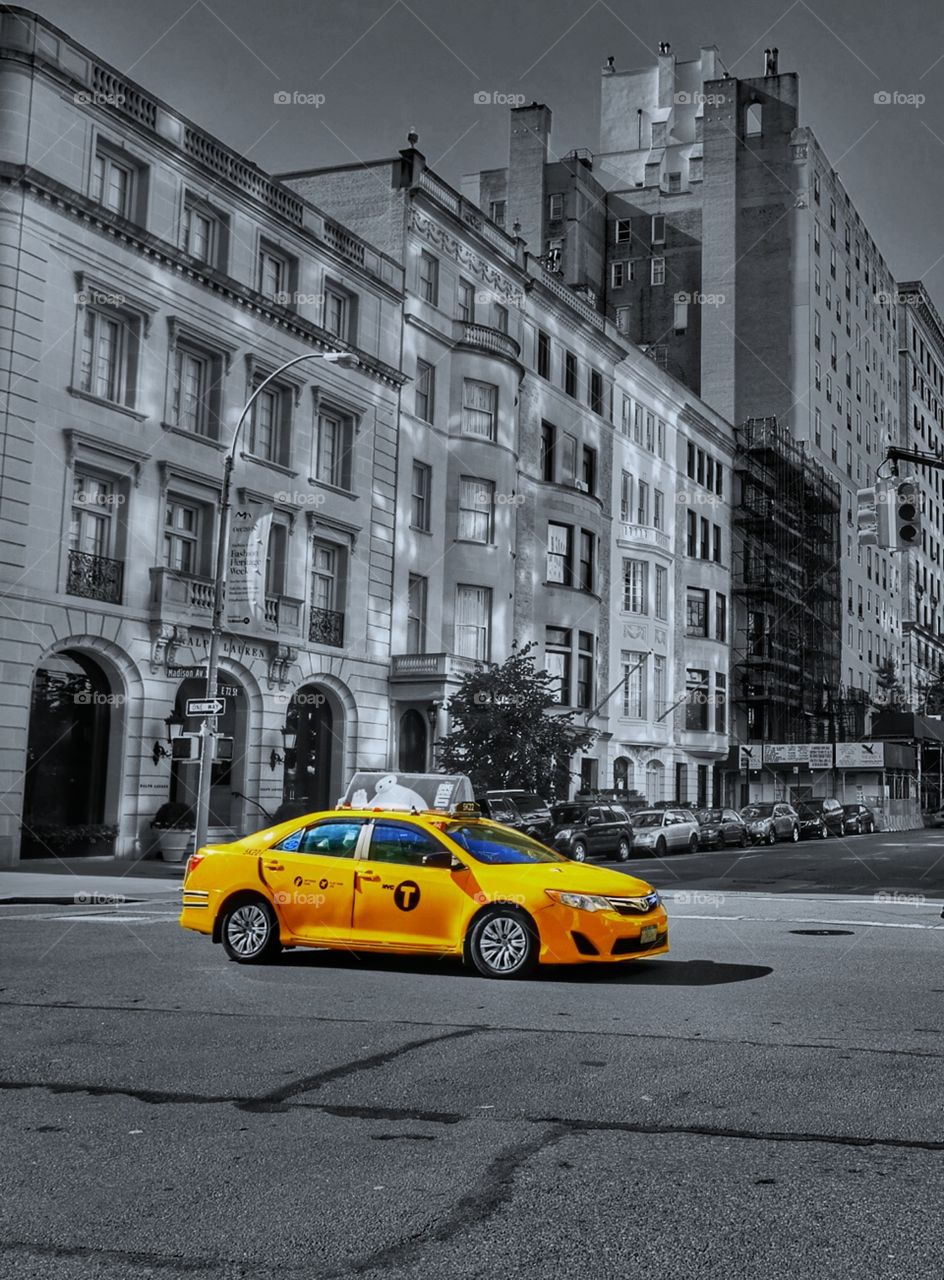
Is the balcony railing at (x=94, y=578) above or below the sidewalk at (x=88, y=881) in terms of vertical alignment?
above

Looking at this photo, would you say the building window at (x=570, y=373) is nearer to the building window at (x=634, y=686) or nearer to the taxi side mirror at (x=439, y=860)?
the building window at (x=634, y=686)

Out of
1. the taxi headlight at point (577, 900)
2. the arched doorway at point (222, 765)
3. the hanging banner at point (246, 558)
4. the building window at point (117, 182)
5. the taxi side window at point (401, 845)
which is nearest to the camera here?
the taxi headlight at point (577, 900)

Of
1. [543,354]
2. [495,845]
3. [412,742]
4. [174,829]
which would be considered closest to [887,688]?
[543,354]

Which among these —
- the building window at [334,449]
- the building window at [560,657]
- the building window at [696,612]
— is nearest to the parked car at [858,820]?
the building window at [696,612]

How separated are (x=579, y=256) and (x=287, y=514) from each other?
42481 millimetres

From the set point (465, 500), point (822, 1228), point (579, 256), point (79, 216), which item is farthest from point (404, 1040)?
point (579, 256)

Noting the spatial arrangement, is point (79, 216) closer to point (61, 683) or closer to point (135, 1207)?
point (61, 683)

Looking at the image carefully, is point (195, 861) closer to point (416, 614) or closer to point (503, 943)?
point (503, 943)

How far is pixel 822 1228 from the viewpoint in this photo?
4852 millimetres

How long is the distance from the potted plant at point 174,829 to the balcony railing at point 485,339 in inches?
735

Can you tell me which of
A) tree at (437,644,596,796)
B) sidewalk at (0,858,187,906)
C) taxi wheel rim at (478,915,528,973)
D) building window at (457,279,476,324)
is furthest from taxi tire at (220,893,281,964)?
building window at (457,279,476,324)

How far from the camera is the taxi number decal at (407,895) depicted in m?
11.8

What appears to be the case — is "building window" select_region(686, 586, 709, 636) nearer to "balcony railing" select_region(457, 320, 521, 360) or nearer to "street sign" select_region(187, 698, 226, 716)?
"balcony railing" select_region(457, 320, 521, 360)

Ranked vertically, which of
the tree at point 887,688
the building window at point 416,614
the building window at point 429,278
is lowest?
the building window at point 416,614
